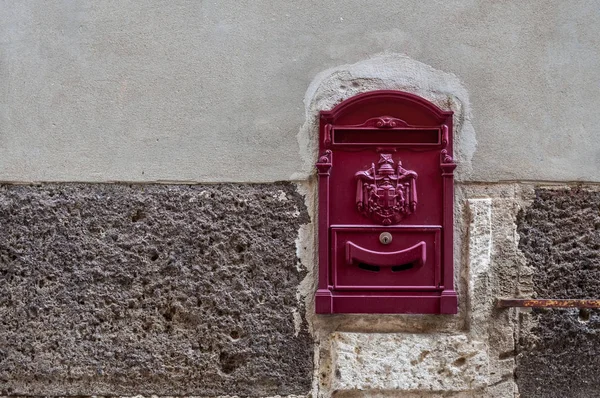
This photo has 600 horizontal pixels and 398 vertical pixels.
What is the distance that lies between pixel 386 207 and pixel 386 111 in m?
0.35

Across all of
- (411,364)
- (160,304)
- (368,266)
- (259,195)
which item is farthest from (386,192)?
(160,304)

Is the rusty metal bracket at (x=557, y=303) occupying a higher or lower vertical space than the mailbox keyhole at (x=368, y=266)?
lower

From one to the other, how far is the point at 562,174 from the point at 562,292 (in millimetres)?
429

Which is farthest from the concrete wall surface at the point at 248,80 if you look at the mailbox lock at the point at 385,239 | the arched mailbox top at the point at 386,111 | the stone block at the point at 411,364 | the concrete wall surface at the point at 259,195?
the stone block at the point at 411,364

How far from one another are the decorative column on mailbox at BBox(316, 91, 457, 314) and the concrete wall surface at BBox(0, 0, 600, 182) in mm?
149

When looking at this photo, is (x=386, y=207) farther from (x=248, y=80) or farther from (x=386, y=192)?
(x=248, y=80)

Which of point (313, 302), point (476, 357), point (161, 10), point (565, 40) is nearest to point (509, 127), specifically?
point (565, 40)

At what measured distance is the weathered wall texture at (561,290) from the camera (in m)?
1.96

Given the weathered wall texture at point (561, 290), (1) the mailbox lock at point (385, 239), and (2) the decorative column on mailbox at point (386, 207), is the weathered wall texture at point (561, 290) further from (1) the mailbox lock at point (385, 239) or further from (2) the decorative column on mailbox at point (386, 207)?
(1) the mailbox lock at point (385, 239)

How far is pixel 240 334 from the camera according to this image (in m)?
1.96

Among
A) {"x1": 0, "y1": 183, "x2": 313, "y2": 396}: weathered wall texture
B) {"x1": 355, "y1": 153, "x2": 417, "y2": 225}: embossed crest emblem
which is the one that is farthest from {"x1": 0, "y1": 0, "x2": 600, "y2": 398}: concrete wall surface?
{"x1": 355, "y1": 153, "x2": 417, "y2": 225}: embossed crest emblem

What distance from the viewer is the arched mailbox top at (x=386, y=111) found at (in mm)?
1947

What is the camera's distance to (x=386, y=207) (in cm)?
192

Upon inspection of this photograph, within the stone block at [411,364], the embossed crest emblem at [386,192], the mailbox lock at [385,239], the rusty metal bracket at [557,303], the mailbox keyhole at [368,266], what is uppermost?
the embossed crest emblem at [386,192]
